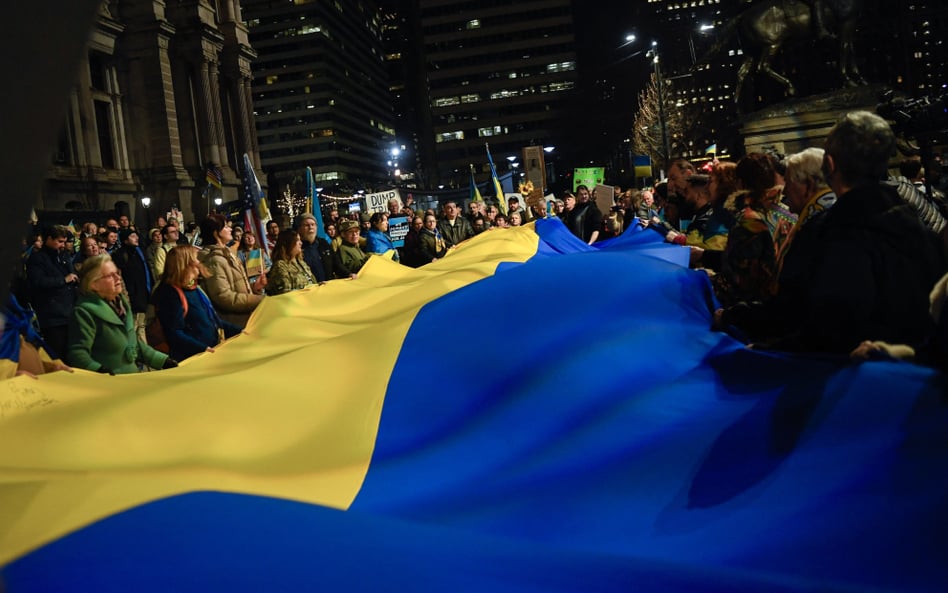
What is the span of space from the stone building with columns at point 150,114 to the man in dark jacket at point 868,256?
33.8 metres

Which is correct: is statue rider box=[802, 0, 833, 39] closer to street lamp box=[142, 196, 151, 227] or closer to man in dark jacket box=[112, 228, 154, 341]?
man in dark jacket box=[112, 228, 154, 341]

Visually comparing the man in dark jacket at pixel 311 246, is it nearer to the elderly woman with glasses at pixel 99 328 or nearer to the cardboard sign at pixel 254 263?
the cardboard sign at pixel 254 263

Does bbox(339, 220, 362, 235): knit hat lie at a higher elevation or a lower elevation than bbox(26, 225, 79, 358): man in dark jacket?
higher

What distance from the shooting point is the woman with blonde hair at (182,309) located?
21.2 ft

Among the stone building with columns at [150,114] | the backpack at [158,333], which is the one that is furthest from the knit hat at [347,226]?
the stone building with columns at [150,114]

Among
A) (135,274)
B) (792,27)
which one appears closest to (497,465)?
(135,274)

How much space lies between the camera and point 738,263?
15.3 feet

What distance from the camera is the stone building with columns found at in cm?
3806

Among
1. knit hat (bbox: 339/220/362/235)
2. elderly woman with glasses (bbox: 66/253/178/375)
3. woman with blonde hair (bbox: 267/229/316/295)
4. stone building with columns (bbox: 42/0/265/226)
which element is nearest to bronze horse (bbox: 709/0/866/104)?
knit hat (bbox: 339/220/362/235)

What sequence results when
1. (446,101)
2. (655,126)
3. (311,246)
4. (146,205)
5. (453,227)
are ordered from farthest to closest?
(446,101) → (655,126) → (146,205) → (453,227) → (311,246)

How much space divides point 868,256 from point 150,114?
48681 millimetres

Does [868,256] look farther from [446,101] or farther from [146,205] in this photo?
[446,101]

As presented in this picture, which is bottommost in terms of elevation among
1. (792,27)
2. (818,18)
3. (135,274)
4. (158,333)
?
(158,333)

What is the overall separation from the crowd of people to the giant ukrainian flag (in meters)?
0.26
